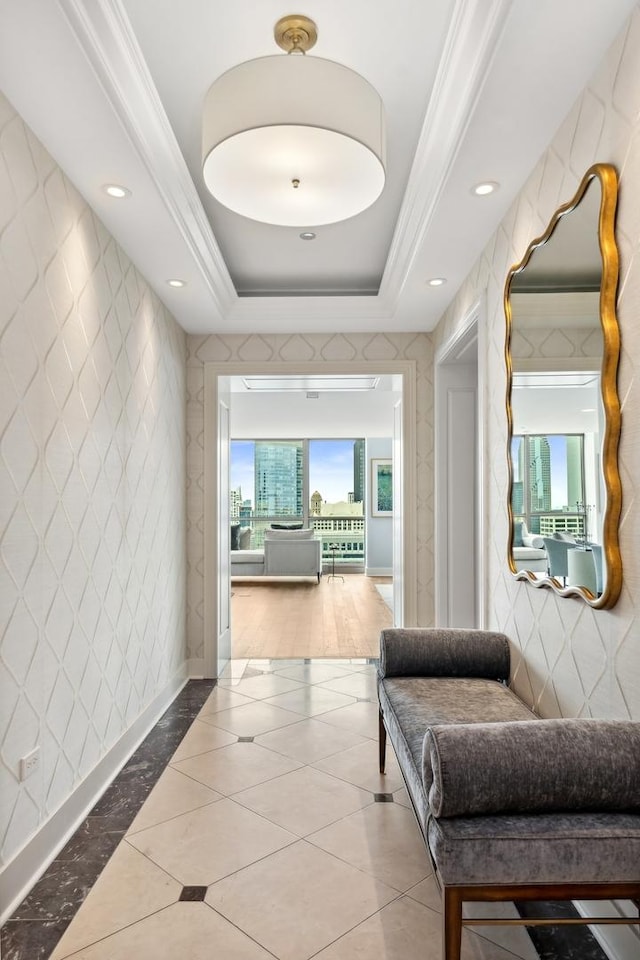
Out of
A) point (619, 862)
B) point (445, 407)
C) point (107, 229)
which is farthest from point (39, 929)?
point (445, 407)

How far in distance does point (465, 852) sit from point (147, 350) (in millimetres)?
2988

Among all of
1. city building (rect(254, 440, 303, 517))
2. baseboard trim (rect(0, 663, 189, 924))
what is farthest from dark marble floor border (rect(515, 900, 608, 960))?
city building (rect(254, 440, 303, 517))

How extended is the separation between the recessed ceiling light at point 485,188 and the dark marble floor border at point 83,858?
2.91 m

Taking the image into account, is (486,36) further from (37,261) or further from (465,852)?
(465,852)

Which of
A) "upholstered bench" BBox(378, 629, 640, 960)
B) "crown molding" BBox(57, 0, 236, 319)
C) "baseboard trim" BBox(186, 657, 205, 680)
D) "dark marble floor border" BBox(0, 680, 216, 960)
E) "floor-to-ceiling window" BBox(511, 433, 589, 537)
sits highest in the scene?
"crown molding" BBox(57, 0, 236, 319)

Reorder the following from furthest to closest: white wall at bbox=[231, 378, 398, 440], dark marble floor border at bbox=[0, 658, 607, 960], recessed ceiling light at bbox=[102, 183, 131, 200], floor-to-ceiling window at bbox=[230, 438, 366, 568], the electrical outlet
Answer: floor-to-ceiling window at bbox=[230, 438, 366, 568] → white wall at bbox=[231, 378, 398, 440] → recessed ceiling light at bbox=[102, 183, 131, 200] → the electrical outlet → dark marble floor border at bbox=[0, 658, 607, 960]

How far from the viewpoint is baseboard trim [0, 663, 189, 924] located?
189 centimetres

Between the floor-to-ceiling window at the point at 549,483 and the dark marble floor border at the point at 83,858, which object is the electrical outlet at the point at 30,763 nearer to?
the dark marble floor border at the point at 83,858

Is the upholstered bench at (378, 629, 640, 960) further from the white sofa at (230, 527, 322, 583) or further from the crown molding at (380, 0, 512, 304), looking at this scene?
the white sofa at (230, 527, 322, 583)

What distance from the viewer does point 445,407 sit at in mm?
4402

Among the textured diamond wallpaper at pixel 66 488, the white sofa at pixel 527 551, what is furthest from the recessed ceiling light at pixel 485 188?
the textured diamond wallpaper at pixel 66 488

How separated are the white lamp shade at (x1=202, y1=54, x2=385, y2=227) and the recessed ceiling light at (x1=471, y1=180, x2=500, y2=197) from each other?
66cm

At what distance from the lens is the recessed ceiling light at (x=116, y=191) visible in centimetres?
244

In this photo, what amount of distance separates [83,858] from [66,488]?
1341 mm
